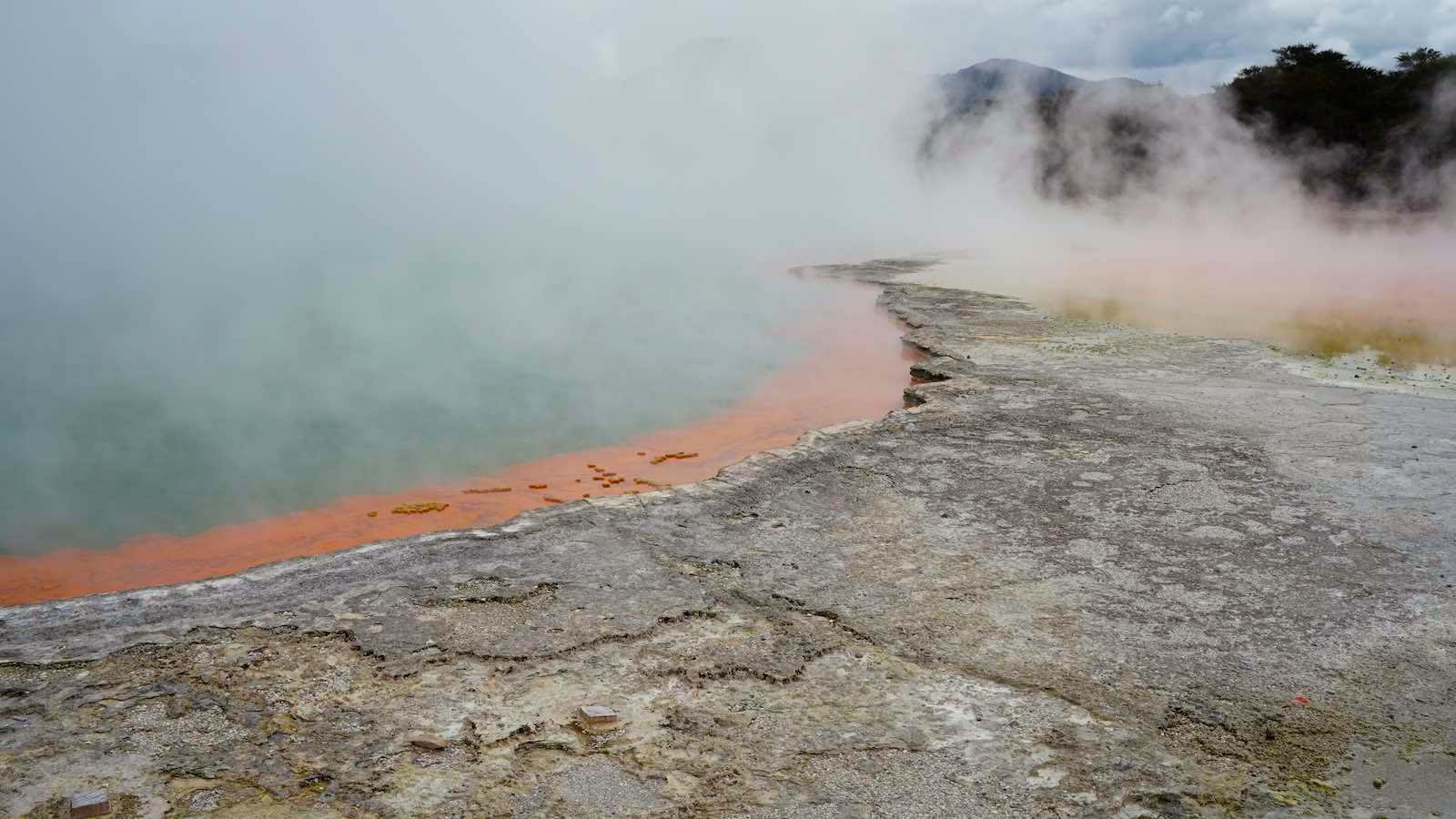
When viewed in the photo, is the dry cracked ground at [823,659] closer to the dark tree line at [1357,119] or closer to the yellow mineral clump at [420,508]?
the yellow mineral clump at [420,508]

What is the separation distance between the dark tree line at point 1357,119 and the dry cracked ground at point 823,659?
1487 cm

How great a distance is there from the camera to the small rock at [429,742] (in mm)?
2047

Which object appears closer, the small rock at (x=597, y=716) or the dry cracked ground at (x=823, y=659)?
the dry cracked ground at (x=823, y=659)

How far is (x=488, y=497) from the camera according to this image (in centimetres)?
423

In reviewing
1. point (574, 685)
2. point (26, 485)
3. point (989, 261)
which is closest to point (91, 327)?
point (26, 485)

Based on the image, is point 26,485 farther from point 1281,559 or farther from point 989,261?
point 989,261

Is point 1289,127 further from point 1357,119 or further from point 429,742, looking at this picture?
point 429,742

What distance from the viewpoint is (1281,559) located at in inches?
116

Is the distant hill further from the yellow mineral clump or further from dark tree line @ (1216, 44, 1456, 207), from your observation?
the yellow mineral clump

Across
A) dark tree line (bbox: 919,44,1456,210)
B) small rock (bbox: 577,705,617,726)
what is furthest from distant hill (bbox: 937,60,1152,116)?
small rock (bbox: 577,705,617,726)

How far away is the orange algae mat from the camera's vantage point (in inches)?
142

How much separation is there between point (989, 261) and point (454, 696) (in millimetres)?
9894

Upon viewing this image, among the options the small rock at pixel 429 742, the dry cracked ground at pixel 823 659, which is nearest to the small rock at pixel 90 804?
the dry cracked ground at pixel 823 659

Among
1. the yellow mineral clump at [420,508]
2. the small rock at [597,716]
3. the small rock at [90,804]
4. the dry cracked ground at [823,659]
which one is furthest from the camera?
the yellow mineral clump at [420,508]
